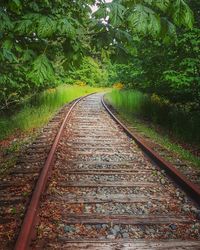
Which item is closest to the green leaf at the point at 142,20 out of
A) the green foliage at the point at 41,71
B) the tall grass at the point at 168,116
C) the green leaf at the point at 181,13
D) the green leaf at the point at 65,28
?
the green leaf at the point at 181,13

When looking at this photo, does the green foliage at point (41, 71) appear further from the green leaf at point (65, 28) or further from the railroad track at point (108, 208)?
the railroad track at point (108, 208)

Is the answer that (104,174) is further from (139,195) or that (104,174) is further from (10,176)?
(10,176)

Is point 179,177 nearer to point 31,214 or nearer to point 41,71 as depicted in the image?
Result: point 31,214

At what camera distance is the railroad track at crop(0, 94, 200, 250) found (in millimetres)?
3307

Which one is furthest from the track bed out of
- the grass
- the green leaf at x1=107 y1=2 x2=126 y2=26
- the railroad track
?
the green leaf at x1=107 y1=2 x2=126 y2=26

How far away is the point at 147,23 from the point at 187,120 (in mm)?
9471

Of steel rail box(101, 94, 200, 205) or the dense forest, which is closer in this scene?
the dense forest

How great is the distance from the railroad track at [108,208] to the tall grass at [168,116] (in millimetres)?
3909

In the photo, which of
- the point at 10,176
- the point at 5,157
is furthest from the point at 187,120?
the point at 10,176

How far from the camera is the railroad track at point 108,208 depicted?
3307mm

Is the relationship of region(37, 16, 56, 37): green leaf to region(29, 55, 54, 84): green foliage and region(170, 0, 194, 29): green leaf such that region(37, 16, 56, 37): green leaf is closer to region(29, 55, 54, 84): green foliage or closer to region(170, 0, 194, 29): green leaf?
region(29, 55, 54, 84): green foliage

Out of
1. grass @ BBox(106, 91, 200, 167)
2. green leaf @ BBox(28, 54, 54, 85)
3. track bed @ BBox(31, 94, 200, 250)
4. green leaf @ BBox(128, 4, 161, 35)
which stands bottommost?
grass @ BBox(106, 91, 200, 167)

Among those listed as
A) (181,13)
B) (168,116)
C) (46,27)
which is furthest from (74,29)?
(168,116)

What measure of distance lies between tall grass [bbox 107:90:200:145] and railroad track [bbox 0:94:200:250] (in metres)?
3.91
